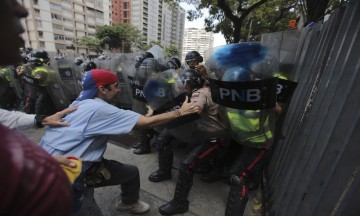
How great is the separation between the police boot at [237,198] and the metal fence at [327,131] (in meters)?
0.35

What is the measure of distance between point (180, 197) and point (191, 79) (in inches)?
59.1

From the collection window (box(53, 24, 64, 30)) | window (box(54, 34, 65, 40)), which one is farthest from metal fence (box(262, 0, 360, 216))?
window (box(53, 24, 64, 30))

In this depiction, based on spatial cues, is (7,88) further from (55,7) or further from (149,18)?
(149,18)

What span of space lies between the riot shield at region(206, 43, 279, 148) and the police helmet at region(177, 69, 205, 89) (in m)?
0.71

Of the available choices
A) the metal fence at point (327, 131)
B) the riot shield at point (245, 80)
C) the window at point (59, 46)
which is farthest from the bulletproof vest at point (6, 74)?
the window at point (59, 46)

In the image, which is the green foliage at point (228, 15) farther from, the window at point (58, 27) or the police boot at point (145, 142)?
the window at point (58, 27)

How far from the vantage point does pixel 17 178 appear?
52 centimetres

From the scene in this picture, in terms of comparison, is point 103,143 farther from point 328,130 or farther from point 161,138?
point 328,130

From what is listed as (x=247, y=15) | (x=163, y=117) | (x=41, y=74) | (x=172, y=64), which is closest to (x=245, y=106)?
(x=163, y=117)

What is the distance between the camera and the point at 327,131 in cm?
167

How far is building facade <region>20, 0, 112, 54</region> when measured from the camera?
45.3m

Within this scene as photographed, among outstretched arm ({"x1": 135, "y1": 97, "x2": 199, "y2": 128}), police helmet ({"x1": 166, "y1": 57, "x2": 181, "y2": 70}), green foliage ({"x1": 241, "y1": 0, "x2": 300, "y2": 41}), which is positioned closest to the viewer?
outstretched arm ({"x1": 135, "y1": 97, "x2": 199, "y2": 128})

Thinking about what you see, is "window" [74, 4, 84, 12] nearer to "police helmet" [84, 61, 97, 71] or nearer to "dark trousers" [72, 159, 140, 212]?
"police helmet" [84, 61, 97, 71]

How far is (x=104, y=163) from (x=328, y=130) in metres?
2.09
